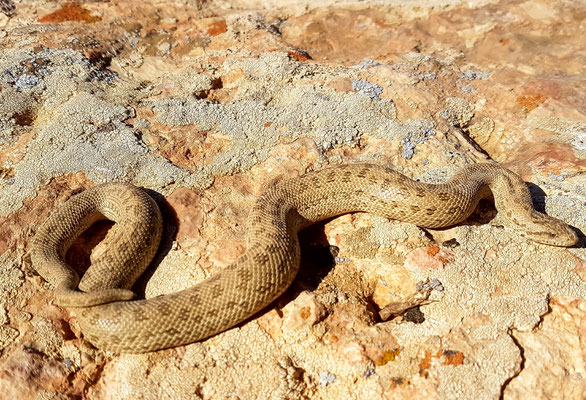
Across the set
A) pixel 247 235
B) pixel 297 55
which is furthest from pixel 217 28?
pixel 247 235

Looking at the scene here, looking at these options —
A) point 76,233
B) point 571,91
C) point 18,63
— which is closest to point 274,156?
point 76,233

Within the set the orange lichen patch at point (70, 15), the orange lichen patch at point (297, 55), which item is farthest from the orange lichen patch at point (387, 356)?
the orange lichen patch at point (70, 15)

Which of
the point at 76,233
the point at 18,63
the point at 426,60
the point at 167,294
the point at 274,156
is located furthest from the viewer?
the point at 426,60

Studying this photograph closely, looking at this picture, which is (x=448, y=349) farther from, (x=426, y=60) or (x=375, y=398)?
(x=426, y=60)

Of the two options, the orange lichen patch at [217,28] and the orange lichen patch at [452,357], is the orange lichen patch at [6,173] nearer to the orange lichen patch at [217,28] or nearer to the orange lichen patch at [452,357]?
the orange lichen patch at [217,28]

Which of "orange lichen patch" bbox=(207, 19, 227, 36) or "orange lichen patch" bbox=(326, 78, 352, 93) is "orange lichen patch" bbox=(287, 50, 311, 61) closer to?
"orange lichen patch" bbox=(326, 78, 352, 93)

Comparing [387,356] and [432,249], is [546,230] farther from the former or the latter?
[387,356]
